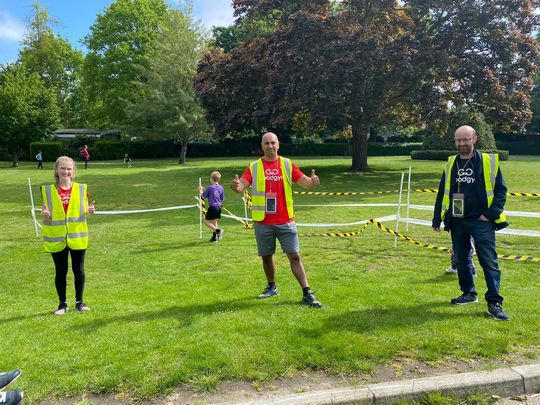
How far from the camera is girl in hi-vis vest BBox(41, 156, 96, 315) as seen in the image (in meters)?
5.06

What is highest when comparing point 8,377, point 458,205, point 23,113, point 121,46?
point 121,46

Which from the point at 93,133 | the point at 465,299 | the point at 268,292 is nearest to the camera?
the point at 465,299

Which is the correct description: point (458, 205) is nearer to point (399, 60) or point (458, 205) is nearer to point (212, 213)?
point (212, 213)

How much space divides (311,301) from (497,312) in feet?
6.39

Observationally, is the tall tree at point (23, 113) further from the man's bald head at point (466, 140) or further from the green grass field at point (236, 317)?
the man's bald head at point (466, 140)

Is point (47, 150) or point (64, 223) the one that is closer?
point (64, 223)

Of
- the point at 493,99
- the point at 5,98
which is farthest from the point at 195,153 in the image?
the point at 493,99

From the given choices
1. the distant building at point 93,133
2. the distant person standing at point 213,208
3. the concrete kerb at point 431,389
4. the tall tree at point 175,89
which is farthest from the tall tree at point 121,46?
the concrete kerb at point 431,389

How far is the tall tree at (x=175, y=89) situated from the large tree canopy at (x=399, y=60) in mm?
14073

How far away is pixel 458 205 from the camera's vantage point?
4977 millimetres

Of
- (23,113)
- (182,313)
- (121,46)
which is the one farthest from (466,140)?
(121,46)

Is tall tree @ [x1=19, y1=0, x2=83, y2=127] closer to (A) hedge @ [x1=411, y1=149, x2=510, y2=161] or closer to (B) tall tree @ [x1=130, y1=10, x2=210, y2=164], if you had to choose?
(B) tall tree @ [x1=130, y1=10, x2=210, y2=164]

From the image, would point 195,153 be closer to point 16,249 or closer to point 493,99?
point 493,99

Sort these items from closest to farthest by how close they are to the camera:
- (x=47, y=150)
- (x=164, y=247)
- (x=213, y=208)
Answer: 1. (x=164, y=247)
2. (x=213, y=208)
3. (x=47, y=150)
